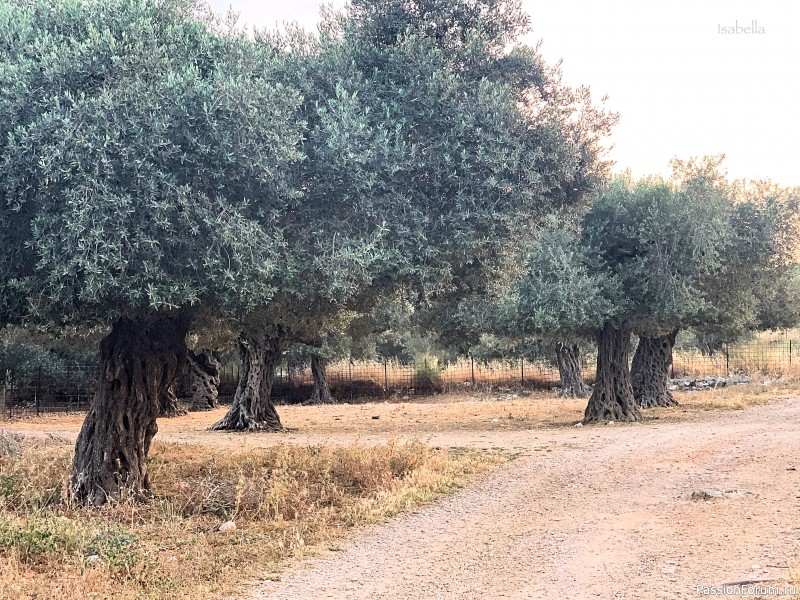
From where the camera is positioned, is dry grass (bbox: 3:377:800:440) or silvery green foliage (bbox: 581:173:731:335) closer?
silvery green foliage (bbox: 581:173:731:335)

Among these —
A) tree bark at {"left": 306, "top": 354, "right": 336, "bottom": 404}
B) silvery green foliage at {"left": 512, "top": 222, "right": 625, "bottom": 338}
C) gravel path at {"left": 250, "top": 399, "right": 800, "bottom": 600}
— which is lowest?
gravel path at {"left": 250, "top": 399, "right": 800, "bottom": 600}

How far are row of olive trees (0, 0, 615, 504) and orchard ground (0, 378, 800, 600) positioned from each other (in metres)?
2.07

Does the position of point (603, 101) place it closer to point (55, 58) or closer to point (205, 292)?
point (205, 292)

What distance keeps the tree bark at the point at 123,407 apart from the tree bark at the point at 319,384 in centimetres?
2638

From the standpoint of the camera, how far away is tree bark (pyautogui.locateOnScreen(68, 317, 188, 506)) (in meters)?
11.4

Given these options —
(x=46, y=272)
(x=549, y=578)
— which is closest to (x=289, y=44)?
(x=46, y=272)

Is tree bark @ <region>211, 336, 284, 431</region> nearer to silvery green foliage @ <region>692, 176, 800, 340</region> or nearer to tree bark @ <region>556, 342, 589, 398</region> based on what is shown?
silvery green foliage @ <region>692, 176, 800, 340</region>

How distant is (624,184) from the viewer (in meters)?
21.2

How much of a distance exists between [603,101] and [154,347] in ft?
26.4

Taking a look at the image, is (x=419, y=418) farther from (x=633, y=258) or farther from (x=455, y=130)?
(x=455, y=130)

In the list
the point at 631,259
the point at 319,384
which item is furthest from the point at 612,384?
the point at 319,384

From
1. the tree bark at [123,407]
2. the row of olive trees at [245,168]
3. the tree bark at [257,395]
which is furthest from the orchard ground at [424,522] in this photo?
the tree bark at [257,395]

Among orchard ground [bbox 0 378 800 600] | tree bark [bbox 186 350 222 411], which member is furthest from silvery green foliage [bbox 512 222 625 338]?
tree bark [bbox 186 350 222 411]

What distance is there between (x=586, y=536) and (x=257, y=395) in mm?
15762
